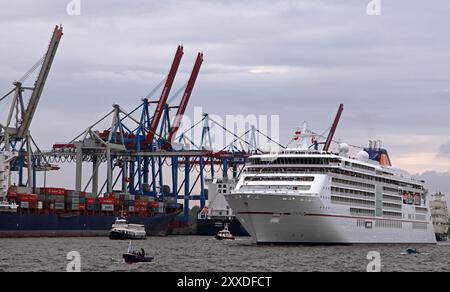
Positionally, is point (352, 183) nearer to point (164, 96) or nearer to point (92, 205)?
point (92, 205)

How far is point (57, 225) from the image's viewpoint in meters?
138

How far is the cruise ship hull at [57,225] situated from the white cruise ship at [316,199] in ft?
143

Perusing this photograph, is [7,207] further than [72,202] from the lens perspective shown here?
No

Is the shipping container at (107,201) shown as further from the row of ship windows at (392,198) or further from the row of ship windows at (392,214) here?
the row of ship windows at (392,214)

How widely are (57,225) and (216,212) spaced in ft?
180

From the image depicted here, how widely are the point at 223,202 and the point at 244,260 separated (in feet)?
366

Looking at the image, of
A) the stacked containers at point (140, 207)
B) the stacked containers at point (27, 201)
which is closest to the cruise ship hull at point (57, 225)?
the stacked containers at point (140, 207)

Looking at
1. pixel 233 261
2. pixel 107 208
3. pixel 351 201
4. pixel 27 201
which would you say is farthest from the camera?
pixel 107 208

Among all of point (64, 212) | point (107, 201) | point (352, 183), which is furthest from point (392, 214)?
point (107, 201)

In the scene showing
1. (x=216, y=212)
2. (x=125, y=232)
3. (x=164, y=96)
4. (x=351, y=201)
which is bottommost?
(x=125, y=232)

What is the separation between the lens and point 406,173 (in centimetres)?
13138

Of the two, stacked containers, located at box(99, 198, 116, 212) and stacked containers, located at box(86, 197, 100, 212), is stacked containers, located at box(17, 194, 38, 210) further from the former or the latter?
stacked containers, located at box(99, 198, 116, 212)

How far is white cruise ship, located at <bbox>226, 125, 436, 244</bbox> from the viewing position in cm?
9312
